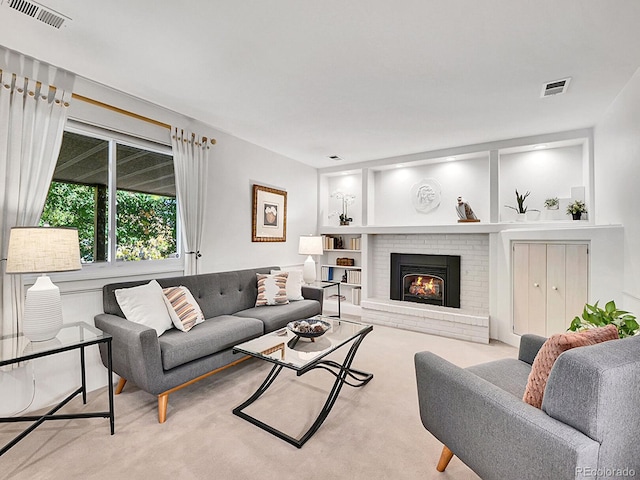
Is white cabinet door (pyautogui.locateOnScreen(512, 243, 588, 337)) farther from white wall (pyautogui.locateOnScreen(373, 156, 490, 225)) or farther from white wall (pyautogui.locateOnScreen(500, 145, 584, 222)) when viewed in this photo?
white wall (pyautogui.locateOnScreen(373, 156, 490, 225))

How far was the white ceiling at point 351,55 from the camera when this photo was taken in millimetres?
1769

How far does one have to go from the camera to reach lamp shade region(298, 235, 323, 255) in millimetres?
4578

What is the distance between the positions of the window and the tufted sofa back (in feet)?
1.34

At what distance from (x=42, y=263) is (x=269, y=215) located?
2893mm

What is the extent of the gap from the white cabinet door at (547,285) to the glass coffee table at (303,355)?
2117 mm

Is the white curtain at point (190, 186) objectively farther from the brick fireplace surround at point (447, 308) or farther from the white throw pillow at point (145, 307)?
the brick fireplace surround at point (447, 308)

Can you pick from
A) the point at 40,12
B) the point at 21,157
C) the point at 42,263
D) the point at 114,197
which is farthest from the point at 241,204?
the point at 40,12

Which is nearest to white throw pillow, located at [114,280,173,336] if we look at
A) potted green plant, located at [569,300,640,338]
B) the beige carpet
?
the beige carpet

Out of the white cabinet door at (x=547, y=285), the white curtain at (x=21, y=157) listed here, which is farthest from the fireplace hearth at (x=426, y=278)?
the white curtain at (x=21, y=157)

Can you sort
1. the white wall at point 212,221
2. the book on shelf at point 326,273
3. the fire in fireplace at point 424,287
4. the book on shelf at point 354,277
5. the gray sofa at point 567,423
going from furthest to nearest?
the book on shelf at point 326,273 → the book on shelf at point 354,277 → the fire in fireplace at point 424,287 → the white wall at point 212,221 → the gray sofa at point 567,423

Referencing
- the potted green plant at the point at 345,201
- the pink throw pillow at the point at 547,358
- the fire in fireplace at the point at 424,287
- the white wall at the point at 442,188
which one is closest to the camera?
the pink throw pillow at the point at 547,358

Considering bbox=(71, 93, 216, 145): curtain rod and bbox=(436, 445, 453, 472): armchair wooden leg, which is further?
bbox=(71, 93, 216, 145): curtain rod

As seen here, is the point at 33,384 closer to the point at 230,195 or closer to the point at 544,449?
the point at 230,195

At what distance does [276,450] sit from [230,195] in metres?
2.87
